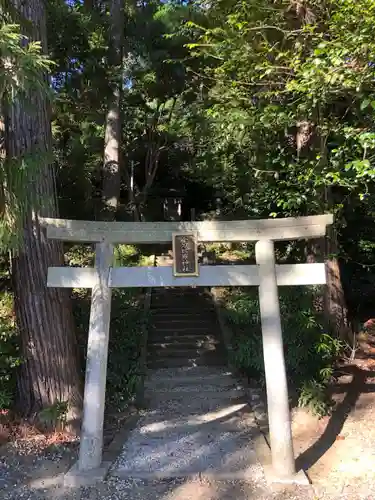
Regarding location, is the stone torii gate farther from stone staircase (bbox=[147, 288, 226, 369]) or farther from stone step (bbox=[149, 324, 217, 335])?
stone step (bbox=[149, 324, 217, 335])

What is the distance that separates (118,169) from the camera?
11.9 metres

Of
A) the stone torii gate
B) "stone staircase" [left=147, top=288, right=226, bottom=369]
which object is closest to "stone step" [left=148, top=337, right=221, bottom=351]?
"stone staircase" [left=147, top=288, right=226, bottom=369]

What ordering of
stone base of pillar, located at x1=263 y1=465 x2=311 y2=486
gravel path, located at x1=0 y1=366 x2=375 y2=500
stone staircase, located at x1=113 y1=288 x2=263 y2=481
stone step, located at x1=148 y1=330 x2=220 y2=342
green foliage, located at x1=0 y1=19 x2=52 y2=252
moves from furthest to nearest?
1. stone step, located at x1=148 y1=330 x2=220 y2=342
2. stone staircase, located at x1=113 y1=288 x2=263 y2=481
3. stone base of pillar, located at x1=263 y1=465 x2=311 y2=486
4. gravel path, located at x1=0 y1=366 x2=375 y2=500
5. green foliage, located at x1=0 y1=19 x2=52 y2=252

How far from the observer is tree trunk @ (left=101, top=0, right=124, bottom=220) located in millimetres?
10977

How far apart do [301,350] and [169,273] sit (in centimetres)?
275

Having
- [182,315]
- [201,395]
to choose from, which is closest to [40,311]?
[201,395]

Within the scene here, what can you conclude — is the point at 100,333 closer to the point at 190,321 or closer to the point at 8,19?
the point at 8,19

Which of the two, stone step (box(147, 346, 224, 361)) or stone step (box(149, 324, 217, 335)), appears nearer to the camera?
stone step (box(147, 346, 224, 361))

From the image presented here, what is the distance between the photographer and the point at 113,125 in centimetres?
1179

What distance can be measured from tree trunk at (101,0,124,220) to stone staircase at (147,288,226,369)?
2.73 meters

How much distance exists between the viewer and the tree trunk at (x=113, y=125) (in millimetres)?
10977

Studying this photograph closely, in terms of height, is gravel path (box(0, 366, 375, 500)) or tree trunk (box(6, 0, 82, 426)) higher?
tree trunk (box(6, 0, 82, 426))

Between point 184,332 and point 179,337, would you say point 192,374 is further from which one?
point 184,332

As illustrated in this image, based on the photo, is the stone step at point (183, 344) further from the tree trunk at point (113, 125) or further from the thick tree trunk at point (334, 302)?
the tree trunk at point (113, 125)
